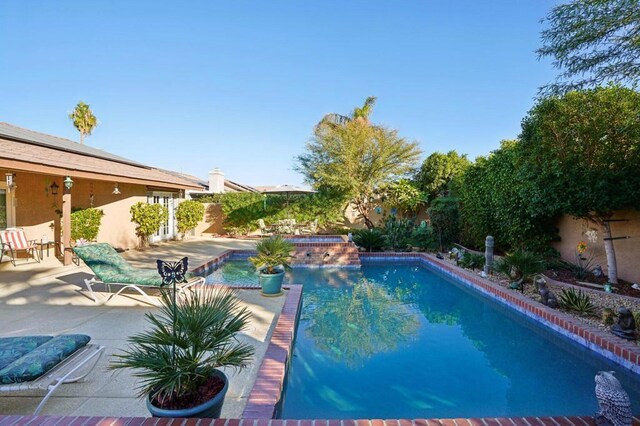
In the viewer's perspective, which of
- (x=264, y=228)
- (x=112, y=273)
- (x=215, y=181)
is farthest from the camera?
(x=215, y=181)

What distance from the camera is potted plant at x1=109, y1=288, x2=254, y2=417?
8.39ft

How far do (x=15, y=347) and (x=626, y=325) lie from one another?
7.85 meters

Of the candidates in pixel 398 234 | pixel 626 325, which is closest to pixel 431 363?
pixel 626 325

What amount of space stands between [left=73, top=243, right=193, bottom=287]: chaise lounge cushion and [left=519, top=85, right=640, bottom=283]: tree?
8.46 meters

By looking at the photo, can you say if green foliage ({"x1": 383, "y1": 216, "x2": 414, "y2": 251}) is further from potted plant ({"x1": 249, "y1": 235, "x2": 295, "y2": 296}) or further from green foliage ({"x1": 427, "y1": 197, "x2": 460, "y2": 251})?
potted plant ({"x1": 249, "y1": 235, "x2": 295, "y2": 296})

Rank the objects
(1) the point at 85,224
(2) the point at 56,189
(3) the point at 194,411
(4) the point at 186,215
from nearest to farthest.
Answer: (3) the point at 194,411
(1) the point at 85,224
(2) the point at 56,189
(4) the point at 186,215

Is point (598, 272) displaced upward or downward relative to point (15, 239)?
downward

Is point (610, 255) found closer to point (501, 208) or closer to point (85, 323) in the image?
point (501, 208)

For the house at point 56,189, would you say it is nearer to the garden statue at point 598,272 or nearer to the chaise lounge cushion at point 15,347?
the chaise lounge cushion at point 15,347

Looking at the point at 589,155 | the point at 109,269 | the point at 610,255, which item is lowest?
the point at 610,255

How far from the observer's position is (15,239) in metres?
9.45

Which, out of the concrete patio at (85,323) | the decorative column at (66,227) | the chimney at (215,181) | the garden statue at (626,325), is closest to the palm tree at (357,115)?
the chimney at (215,181)

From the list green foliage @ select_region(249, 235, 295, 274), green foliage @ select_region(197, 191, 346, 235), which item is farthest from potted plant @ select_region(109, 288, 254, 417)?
green foliage @ select_region(197, 191, 346, 235)

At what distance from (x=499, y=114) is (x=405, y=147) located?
5.03 m
